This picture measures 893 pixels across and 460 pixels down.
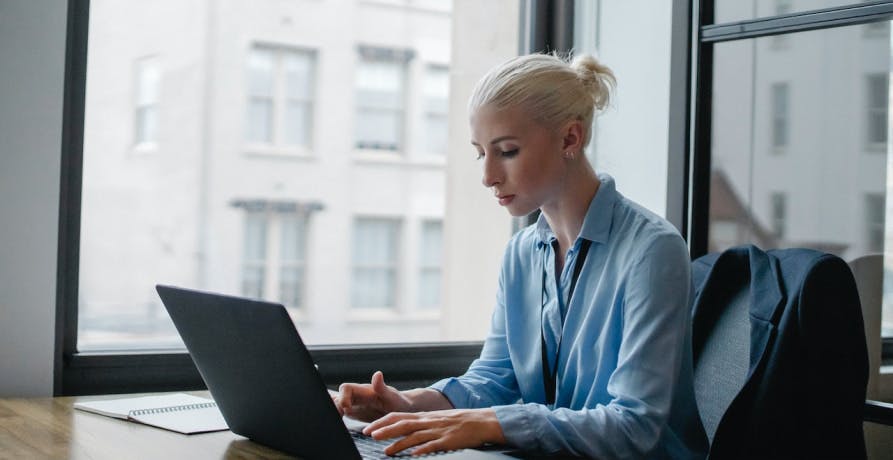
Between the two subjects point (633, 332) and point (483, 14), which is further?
point (483, 14)

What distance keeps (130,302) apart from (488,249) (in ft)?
3.17

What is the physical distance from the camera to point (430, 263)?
2.60 metres

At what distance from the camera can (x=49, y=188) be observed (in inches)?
77.9

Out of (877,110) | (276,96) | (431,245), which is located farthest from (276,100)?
(877,110)

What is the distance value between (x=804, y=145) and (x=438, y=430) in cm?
117

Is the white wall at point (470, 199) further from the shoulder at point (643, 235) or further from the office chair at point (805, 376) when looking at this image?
the office chair at point (805, 376)

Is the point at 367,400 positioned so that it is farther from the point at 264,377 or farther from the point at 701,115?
the point at 701,115

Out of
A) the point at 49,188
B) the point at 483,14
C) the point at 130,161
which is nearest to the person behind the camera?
the point at 49,188

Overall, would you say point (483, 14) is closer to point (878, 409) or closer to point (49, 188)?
point (49, 188)

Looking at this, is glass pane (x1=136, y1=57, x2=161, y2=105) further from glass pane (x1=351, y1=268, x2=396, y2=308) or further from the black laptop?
the black laptop

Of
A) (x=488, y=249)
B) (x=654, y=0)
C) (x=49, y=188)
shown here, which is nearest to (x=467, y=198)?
(x=488, y=249)

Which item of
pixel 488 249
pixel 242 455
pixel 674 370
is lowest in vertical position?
pixel 242 455

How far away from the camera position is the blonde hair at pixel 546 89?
1.68 meters

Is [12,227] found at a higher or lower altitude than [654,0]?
lower
